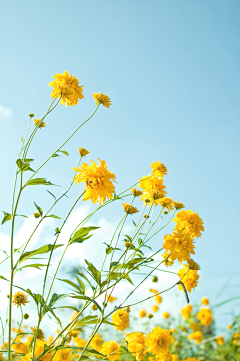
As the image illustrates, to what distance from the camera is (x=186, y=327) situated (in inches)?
163

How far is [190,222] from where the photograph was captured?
1.78 meters

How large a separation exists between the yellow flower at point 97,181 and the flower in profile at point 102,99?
2.53ft

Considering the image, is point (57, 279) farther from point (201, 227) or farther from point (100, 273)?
point (201, 227)

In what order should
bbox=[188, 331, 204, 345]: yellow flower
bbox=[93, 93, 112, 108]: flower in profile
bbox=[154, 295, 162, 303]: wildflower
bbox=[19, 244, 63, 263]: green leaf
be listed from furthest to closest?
bbox=[154, 295, 162, 303]: wildflower
bbox=[188, 331, 204, 345]: yellow flower
bbox=[93, 93, 112, 108]: flower in profile
bbox=[19, 244, 63, 263]: green leaf

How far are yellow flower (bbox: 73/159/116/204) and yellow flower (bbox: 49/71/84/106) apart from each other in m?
0.68

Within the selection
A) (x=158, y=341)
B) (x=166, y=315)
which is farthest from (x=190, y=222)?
(x=166, y=315)

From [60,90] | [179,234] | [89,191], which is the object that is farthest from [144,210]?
[60,90]

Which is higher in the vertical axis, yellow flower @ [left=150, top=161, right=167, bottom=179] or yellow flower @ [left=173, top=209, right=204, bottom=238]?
yellow flower @ [left=150, top=161, right=167, bottom=179]

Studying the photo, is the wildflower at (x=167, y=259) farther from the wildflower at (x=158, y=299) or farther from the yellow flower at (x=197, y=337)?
the wildflower at (x=158, y=299)

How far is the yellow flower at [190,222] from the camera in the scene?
1742 mm

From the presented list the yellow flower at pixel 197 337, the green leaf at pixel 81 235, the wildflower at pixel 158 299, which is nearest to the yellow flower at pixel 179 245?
the green leaf at pixel 81 235

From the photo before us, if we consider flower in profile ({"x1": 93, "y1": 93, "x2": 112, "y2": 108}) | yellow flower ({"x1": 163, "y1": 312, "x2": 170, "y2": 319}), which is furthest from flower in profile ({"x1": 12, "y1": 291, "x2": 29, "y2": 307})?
yellow flower ({"x1": 163, "y1": 312, "x2": 170, "y2": 319})

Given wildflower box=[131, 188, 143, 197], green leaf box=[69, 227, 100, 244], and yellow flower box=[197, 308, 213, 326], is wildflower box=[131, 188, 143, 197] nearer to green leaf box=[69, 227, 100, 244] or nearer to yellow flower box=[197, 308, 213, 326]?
green leaf box=[69, 227, 100, 244]

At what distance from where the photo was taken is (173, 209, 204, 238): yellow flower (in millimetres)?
1742
